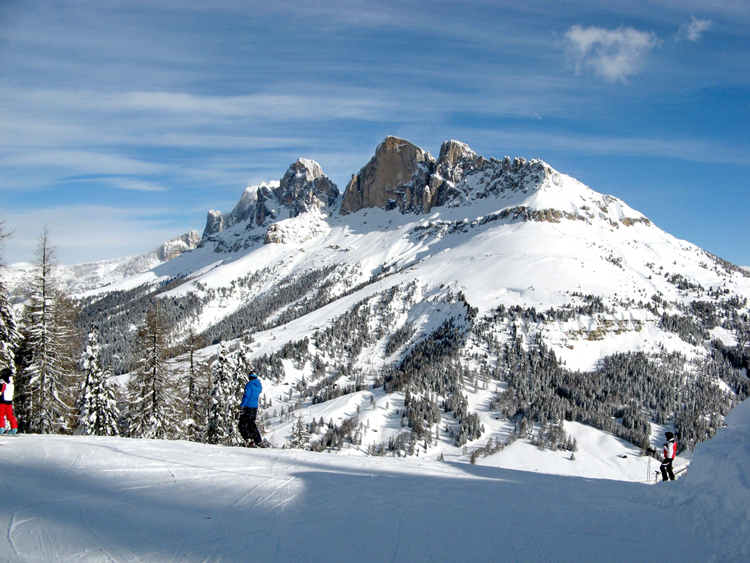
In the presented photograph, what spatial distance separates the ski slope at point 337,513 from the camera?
5512mm

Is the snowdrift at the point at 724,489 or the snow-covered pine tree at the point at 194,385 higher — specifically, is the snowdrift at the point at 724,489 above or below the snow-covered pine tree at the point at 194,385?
above

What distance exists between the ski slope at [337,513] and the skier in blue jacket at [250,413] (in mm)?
3869

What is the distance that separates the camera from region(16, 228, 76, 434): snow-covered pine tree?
19156 millimetres

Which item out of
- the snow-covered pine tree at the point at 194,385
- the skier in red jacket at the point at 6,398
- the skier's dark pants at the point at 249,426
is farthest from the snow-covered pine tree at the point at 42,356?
the skier's dark pants at the point at 249,426

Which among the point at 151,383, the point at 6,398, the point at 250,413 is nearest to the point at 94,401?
the point at 151,383

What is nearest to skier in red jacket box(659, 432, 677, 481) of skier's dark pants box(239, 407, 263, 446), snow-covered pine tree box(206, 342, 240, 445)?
skier's dark pants box(239, 407, 263, 446)

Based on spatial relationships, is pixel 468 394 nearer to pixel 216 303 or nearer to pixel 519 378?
pixel 519 378

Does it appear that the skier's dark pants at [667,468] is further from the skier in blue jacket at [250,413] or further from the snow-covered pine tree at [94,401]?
the snow-covered pine tree at [94,401]

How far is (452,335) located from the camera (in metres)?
90.8

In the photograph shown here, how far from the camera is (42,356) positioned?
19297 mm

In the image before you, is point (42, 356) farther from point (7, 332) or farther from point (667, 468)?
point (667, 468)

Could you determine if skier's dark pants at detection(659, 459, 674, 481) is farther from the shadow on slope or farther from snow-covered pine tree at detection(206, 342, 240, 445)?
snow-covered pine tree at detection(206, 342, 240, 445)

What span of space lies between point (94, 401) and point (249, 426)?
1303 cm

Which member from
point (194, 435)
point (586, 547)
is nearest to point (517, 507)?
point (586, 547)
